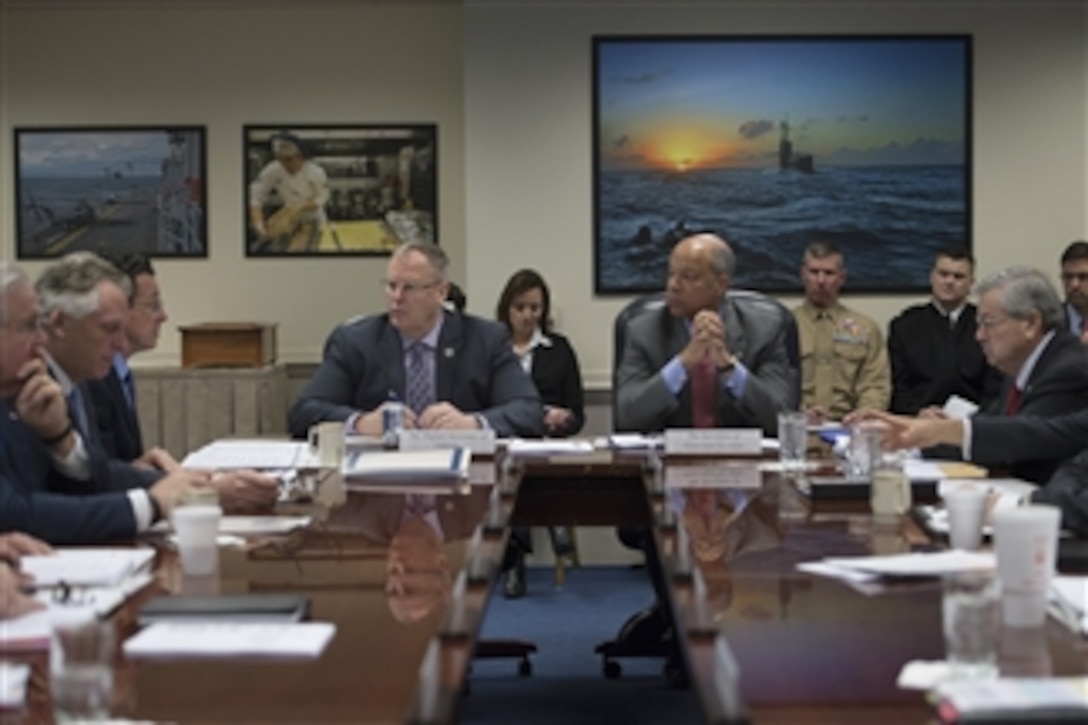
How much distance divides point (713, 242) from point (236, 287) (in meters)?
3.25

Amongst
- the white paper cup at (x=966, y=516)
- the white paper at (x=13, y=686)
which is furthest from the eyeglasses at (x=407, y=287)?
the white paper at (x=13, y=686)

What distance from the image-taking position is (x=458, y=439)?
4.38 metres

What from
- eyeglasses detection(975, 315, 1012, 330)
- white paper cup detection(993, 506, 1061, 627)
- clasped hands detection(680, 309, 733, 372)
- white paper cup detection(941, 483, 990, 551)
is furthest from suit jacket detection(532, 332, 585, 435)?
white paper cup detection(993, 506, 1061, 627)

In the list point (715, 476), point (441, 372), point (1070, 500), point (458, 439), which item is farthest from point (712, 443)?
point (1070, 500)

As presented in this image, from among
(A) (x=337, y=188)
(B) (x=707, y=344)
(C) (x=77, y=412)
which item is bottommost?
(C) (x=77, y=412)

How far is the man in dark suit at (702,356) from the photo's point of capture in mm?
4836

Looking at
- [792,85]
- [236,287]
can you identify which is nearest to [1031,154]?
[792,85]

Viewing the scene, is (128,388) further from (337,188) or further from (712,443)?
(337,188)

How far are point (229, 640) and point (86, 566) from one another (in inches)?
23.5

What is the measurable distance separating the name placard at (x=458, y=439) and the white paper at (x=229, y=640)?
222cm

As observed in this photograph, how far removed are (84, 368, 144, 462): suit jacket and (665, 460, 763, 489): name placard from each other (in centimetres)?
144

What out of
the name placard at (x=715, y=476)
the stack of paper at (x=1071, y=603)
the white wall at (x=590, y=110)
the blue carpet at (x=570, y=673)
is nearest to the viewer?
the stack of paper at (x=1071, y=603)

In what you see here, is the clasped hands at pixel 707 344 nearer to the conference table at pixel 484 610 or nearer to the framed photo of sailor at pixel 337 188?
the conference table at pixel 484 610

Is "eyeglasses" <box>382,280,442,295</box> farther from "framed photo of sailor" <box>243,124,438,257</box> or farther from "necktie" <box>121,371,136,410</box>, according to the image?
"framed photo of sailor" <box>243,124,438,257</box>
